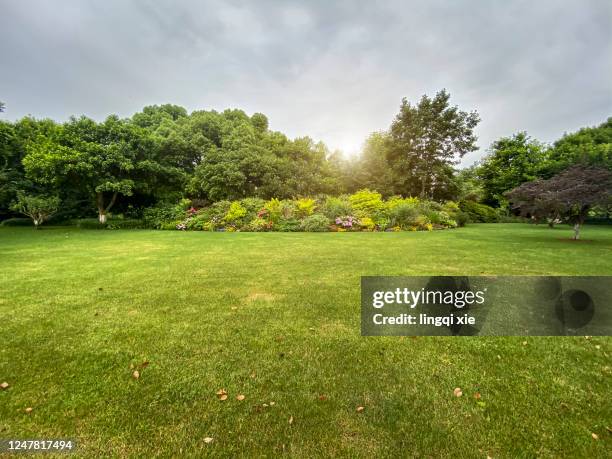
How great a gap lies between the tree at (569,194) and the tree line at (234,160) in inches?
322

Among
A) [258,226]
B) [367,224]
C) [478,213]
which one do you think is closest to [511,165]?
→ [478,213]

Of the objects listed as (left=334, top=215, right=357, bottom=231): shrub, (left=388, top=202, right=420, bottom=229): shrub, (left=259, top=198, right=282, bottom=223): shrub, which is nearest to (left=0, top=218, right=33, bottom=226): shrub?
(left=259, top=198, right=282, bottom=223): shrub

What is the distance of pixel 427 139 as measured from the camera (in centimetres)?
2306

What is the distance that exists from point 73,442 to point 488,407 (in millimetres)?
2697

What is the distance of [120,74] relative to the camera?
16109mm

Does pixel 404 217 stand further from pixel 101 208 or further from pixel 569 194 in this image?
pixel 101 208

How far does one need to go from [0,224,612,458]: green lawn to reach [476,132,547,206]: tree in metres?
30.7

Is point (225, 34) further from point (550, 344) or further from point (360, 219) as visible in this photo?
point (550, 344)

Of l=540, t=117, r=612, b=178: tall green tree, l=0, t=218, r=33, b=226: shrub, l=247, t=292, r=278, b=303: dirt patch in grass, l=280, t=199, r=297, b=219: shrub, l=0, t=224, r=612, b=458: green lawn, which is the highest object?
l=540, t=117, r=612, b=178: tall green tree

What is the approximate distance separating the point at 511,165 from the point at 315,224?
A: 26364mm

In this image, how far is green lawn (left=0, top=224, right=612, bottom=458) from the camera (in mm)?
1520

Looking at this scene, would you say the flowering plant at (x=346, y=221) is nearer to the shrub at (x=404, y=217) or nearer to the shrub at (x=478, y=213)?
the shrub at (x=404, y=217)

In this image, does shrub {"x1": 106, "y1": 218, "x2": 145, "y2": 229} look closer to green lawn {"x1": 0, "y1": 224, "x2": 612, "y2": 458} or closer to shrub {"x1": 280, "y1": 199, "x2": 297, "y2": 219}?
shrub {"x1": 280, "y1": 199, "x2": 297, "y2": 219}

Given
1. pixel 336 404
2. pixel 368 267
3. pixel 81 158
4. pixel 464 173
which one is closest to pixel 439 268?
pixel 368 267
